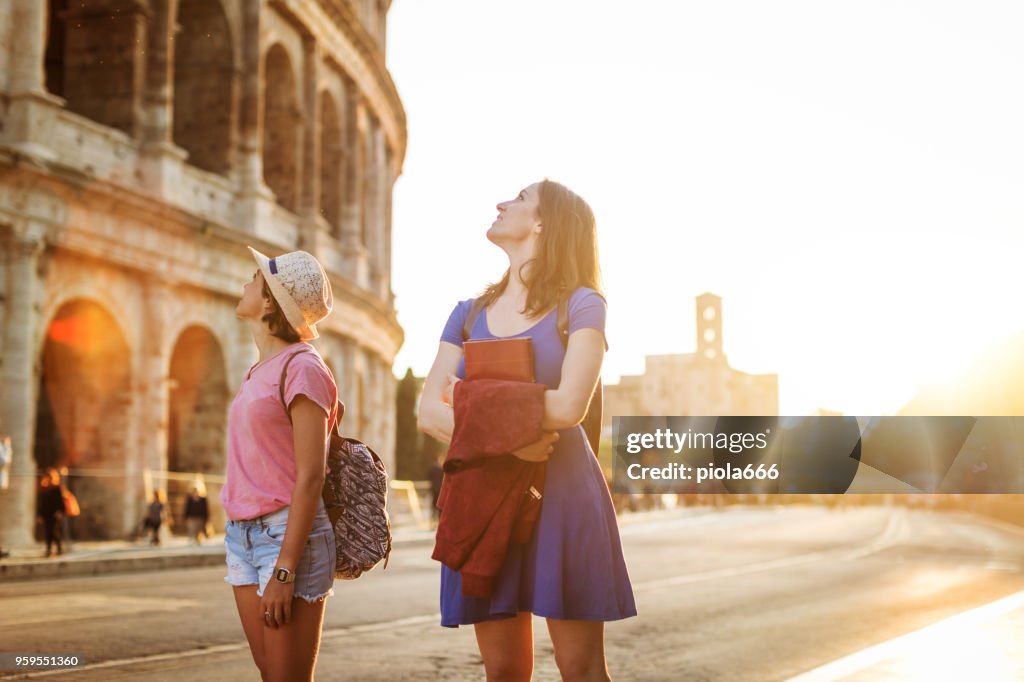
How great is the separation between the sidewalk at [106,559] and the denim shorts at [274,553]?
12.9m

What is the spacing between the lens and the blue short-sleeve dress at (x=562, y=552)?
123 inches

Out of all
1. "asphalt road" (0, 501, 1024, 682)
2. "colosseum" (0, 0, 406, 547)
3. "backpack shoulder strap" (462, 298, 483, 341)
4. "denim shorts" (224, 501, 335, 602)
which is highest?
"colosseum" (0, 0, 406, 547)

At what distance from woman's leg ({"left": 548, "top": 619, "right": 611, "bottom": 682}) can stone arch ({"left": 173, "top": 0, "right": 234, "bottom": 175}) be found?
25.0 meters

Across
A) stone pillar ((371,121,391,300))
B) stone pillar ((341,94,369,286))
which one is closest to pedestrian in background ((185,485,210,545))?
stone pillar ((341,94,369,286))

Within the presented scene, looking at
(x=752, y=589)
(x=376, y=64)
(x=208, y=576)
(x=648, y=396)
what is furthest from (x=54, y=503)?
(x=648, y=396)

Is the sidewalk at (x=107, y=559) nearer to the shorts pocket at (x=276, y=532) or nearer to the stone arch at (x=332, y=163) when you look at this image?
the stone arch at (x=332, y=163)

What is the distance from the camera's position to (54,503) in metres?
18.5

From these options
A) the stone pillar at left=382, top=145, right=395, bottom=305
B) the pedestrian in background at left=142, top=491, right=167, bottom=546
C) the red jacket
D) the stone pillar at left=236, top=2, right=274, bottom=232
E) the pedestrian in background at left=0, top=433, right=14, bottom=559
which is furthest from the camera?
the stone pillar at left=382, top=145, right=395, bottom=305

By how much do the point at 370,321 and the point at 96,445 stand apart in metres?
12.8

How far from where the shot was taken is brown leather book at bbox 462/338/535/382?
10.3ft

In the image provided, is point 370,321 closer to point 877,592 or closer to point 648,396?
point 877,592

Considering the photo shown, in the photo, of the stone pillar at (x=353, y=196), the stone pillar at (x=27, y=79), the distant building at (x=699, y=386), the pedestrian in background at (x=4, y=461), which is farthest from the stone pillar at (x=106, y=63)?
the distant building at (x=699, y=386)

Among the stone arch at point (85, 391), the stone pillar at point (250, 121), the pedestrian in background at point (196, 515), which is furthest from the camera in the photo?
the stone pillar at point (250, 121)

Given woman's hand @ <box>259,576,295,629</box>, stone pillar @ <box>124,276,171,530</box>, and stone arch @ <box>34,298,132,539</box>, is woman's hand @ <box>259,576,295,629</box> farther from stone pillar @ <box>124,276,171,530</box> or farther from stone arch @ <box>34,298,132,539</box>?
stone pillar @ <box>124,276,171,530</box>
